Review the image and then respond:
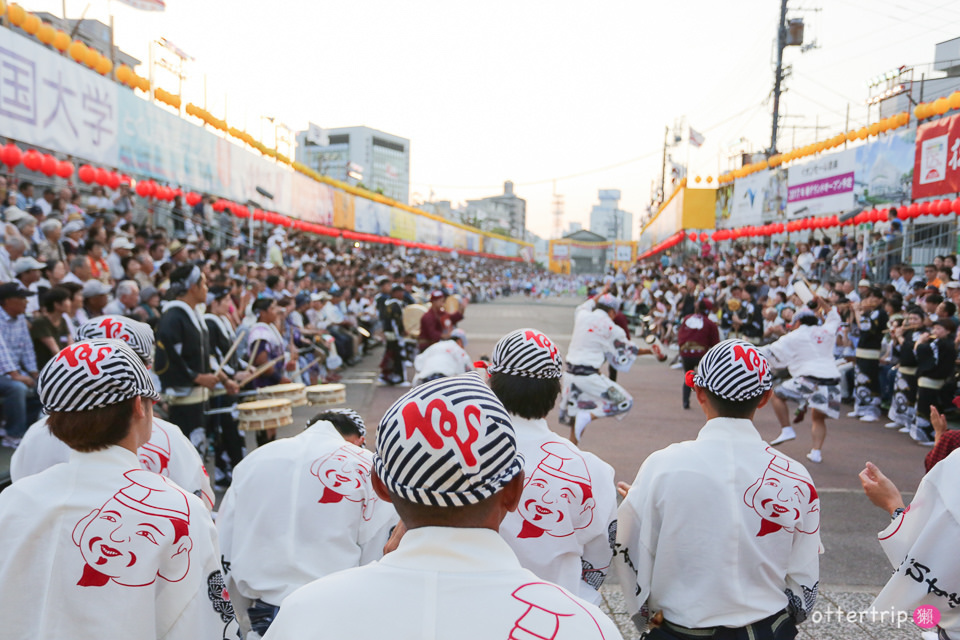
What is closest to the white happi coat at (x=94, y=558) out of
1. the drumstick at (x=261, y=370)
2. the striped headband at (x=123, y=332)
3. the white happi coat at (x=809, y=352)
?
the striped headband at (x=123, y=332)

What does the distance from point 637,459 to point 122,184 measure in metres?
9.65

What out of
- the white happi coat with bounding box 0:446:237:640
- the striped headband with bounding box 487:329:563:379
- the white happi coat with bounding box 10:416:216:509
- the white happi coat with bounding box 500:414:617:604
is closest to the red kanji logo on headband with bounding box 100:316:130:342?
the white happi coat with bounding box 10:416:216:509

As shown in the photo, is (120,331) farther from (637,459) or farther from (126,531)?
(637,459)

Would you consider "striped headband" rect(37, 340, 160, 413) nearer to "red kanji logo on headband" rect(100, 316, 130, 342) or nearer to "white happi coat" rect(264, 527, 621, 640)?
"white happi coat" rect(264, 527, 621, 640)

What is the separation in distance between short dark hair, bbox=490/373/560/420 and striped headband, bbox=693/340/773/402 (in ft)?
1.92

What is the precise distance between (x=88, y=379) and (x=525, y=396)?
1428 mm

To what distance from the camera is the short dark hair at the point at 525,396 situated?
2.57 m

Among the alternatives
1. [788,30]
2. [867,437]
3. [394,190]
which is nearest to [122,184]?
[867,437]

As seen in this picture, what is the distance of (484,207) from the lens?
412ft

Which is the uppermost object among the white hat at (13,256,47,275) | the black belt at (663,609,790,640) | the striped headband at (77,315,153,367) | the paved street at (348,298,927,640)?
the white hat at (13,256,47,275)

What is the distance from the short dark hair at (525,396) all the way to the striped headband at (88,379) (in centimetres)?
124

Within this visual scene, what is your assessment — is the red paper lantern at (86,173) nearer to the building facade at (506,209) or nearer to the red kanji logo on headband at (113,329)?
the red kanji logo on headband at (113,329)

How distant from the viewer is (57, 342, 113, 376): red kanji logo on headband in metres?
1.93

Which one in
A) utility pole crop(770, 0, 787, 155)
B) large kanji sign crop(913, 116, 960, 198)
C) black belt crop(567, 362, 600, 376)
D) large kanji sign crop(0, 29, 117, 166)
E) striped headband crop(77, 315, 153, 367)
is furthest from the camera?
utility pole crop(770, 0, 787, 155)
